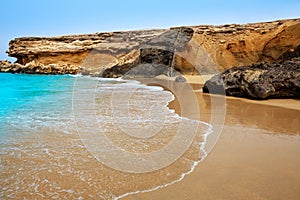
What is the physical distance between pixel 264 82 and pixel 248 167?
5.22 metres

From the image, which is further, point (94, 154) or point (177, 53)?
point (177, 53)

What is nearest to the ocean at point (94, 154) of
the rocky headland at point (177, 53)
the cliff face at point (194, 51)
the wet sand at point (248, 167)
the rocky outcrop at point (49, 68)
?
the wet sand at point (248, 167)

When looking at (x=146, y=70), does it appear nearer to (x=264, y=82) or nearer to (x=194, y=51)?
(x=194, y=51)

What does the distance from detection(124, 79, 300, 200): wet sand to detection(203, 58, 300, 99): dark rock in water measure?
2795mm

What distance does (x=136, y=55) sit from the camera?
2308 centimetres

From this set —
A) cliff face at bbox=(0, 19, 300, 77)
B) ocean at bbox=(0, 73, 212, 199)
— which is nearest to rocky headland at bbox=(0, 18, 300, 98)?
cliff face at bbox=(0, 19, 300, 77)

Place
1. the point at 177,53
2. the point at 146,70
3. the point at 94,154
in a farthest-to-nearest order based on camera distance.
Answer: the point at 146,70 < the point at 177,53 < the point at 94,154

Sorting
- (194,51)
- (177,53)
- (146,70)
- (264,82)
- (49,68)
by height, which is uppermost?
(194,51)

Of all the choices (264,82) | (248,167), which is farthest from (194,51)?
(248,167)

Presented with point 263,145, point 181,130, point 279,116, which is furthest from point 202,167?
point 279,116

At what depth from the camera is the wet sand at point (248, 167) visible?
1806 mm

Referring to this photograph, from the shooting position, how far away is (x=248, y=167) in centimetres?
229

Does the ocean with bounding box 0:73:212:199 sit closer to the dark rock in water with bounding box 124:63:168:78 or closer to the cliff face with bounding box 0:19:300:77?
the cliff face with bounding box 0:19:300:77

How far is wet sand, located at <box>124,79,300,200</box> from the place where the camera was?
1806mm
